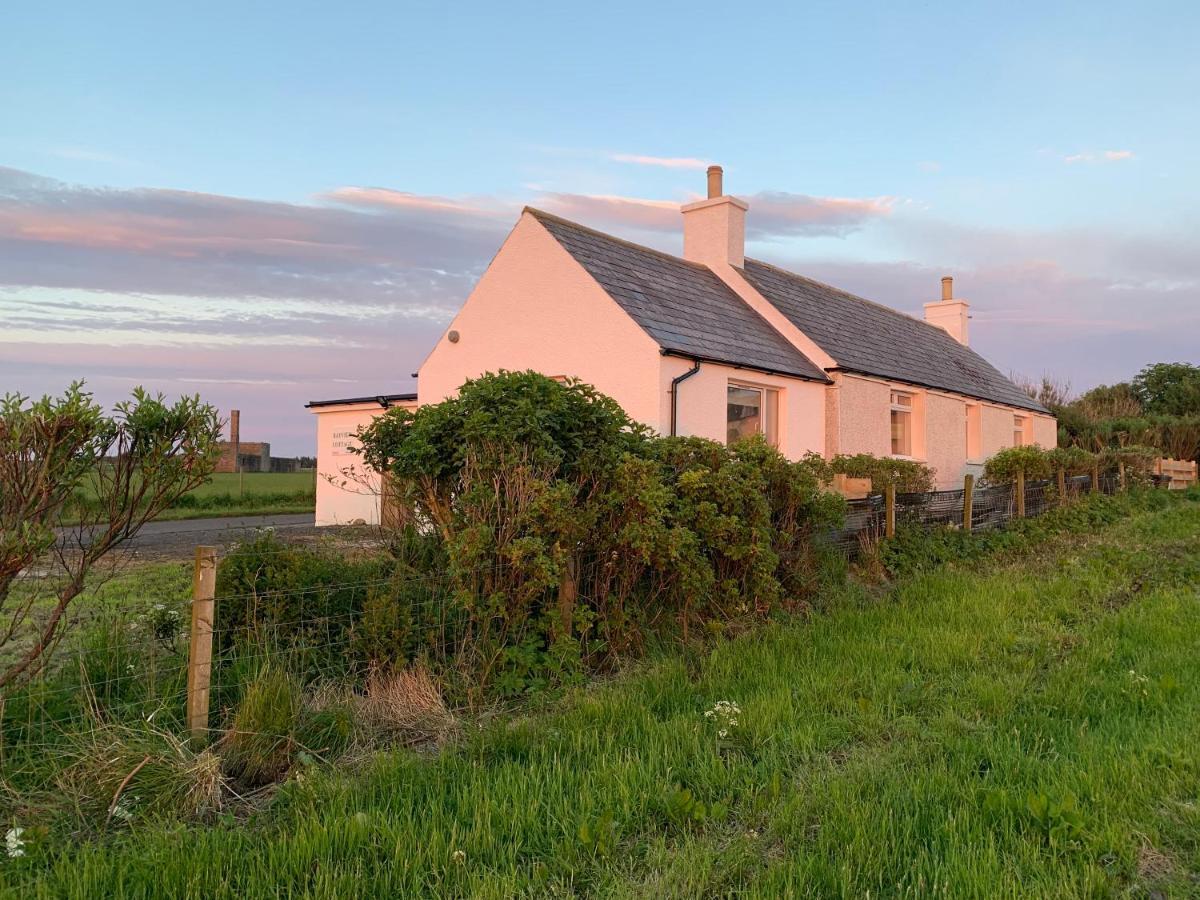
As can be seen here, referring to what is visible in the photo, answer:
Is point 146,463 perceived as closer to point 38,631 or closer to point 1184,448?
point 38,631

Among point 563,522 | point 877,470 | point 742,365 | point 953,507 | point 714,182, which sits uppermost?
point 714,182

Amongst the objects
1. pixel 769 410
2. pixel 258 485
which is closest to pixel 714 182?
pixel 769 410

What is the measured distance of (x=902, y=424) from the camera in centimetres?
1898

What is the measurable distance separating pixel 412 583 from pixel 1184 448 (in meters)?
33.9

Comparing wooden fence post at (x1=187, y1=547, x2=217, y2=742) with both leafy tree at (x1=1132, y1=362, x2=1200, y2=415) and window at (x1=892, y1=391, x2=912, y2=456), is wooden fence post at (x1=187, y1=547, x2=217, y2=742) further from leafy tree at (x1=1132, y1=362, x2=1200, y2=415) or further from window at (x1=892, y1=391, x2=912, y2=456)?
leafy tree at (x1=1132, y1=362, x2=1200, y2=415)

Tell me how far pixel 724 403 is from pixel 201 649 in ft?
34.0

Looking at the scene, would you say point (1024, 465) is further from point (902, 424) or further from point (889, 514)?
point (889, 514)

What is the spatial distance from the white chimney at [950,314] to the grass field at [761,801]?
Answer: 82.3ft

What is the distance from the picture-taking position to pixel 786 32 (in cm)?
1045

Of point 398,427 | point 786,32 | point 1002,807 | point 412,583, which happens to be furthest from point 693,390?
point 1002,807

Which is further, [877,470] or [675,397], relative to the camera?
[877,470]

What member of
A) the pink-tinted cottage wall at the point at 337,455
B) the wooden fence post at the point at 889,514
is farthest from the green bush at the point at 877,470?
the pink-tinted cottage wall at the point at 337,455

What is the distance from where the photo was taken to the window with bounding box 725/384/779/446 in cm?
1413

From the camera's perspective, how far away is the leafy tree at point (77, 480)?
144 inches
